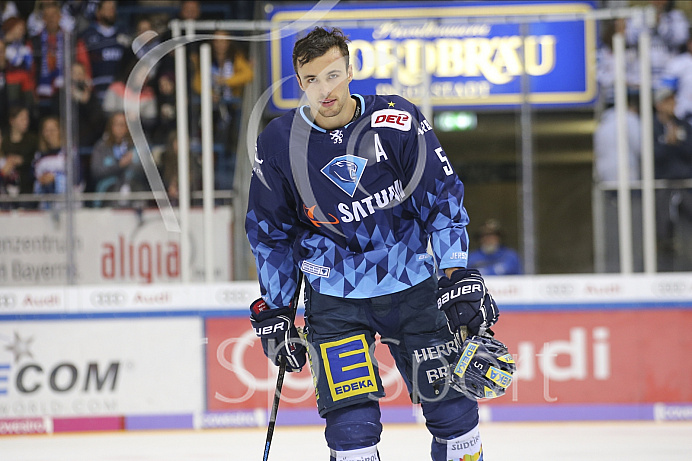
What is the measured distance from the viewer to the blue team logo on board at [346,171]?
2650mm

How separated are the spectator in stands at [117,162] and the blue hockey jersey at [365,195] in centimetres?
249

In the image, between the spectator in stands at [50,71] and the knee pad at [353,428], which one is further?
the spectator in stands at [50,71]

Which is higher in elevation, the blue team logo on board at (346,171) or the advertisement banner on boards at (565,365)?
the blue team logo on board at (346,171)

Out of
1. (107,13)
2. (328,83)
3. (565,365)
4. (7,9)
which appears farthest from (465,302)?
(7,9)

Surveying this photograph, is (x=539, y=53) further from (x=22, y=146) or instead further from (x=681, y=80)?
(x=22, y=146)

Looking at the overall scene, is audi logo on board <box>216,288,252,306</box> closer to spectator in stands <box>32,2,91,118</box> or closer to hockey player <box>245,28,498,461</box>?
spectator in stands <box>32,2,91,118</box>

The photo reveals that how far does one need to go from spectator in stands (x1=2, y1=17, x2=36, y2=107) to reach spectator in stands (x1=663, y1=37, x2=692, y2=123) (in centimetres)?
364

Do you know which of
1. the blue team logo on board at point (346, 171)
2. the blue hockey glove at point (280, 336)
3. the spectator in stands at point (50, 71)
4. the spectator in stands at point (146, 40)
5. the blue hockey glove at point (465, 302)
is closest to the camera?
the blue hockey glove at point (465, 302)

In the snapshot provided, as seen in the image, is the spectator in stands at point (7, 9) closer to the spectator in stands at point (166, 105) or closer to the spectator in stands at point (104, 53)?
the spectator in stands at point (104, 53)

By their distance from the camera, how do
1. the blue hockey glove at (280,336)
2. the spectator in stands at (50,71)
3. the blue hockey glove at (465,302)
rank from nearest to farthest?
the blue hockey glove at (465,302) → the blue hockey glove at (280,336) → the spectator in stands at (50,71)

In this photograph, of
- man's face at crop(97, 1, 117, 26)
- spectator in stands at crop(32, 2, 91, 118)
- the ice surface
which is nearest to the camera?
the ice surface

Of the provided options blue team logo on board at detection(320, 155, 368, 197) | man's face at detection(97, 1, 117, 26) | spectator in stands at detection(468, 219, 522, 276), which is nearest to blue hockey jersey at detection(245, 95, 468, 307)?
blue team logo on board at detection(320, 155, 368, 197)

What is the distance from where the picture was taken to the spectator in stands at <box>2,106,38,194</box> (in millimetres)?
5047

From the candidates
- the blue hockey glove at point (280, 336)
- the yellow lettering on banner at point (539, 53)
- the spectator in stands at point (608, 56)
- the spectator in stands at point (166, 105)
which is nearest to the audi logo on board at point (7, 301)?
the spectator in stands at point (166, 105)
